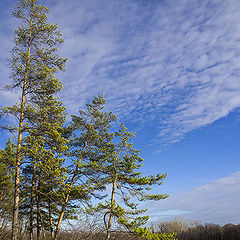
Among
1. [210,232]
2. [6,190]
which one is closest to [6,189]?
[6,190]

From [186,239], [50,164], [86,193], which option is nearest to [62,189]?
[86,193]

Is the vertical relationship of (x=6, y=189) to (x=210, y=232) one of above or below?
above

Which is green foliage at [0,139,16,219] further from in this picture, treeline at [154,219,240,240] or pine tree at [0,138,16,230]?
treeline at [154,219,240,240]

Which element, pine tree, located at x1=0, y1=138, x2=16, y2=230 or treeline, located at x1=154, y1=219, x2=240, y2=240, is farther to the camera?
treeline, located at x1=154, y1=219, x2=240, y2=240

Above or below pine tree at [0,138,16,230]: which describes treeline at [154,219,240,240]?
below

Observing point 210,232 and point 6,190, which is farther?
point 210,232

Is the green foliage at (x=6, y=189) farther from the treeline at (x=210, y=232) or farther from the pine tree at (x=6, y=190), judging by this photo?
the treeline at (x=210, y=232)

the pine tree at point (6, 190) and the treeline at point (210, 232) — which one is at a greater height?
the pine tree at point (6, 190)

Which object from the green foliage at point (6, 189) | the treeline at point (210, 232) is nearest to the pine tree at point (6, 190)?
the green foliage at point (6, 189)

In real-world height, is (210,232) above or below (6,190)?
below

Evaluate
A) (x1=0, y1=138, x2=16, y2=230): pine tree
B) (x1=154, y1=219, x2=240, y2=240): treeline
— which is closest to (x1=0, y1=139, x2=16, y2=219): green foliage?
(x1=0, y1=138, x2=16, y2=230): pine tree

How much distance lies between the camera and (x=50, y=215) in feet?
64.5

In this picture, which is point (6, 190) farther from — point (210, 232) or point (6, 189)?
point (210, 232)

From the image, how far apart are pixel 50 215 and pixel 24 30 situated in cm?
1448
